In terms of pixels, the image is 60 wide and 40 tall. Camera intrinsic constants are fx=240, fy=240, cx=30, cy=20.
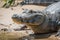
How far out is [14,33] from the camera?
18.4 ft

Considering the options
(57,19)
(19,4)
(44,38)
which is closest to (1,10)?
(19,4)

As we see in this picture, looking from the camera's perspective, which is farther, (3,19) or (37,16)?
(3,19)

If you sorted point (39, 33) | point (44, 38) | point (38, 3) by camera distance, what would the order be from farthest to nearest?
point (38, 3), point (39, 33), point (44, 38)

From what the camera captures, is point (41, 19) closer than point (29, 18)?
No

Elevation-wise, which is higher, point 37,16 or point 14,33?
point 37,16

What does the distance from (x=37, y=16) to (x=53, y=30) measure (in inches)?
26.4

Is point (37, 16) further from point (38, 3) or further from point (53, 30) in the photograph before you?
point (38, 3)

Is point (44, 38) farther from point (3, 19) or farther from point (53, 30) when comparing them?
point (3, 19)

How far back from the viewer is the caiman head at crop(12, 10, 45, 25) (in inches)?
187

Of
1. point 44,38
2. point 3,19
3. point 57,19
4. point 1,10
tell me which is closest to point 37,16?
point 44,38

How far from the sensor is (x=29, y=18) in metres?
4.85

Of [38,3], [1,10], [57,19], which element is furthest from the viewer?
[38,3]

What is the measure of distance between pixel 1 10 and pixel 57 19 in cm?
340

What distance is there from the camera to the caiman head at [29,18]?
475 cm
